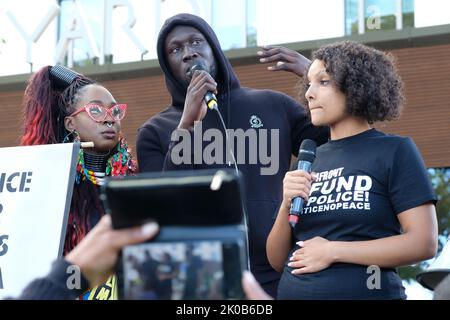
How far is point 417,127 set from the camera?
866cm

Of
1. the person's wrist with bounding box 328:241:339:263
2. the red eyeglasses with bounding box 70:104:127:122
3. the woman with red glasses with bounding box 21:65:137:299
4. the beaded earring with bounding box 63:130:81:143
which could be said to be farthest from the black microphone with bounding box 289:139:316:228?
the beaded earring with bounding box 63:130:81:143

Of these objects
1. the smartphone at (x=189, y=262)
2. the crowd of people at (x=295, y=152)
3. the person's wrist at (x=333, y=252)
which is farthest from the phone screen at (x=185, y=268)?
the person's wrist at (x=333, y=252)

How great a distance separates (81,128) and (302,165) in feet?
5.03

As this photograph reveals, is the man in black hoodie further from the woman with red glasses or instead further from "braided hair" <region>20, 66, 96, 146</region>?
"braided hair" <region>20, 66, 96, 146</region>

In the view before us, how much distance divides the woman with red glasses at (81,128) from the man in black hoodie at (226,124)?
232 millimetres

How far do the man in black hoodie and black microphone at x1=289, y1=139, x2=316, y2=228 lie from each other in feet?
1.67

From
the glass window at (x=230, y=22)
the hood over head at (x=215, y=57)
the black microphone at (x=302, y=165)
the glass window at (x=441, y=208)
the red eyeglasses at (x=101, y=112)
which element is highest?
the glass window at (x=230, y=22)

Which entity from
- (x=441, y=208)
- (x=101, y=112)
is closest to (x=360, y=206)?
(x=101, y=112)

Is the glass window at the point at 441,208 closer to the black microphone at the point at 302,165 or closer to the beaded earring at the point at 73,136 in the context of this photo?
the beaded earring at the point at 73,136

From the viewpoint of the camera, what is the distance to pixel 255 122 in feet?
12.2

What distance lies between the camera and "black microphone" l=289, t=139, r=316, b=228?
2.81 meters

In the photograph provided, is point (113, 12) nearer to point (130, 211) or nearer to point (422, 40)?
point (422, 40)

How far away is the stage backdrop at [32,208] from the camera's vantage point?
135 inches

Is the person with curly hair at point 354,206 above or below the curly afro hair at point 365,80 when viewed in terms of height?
below
